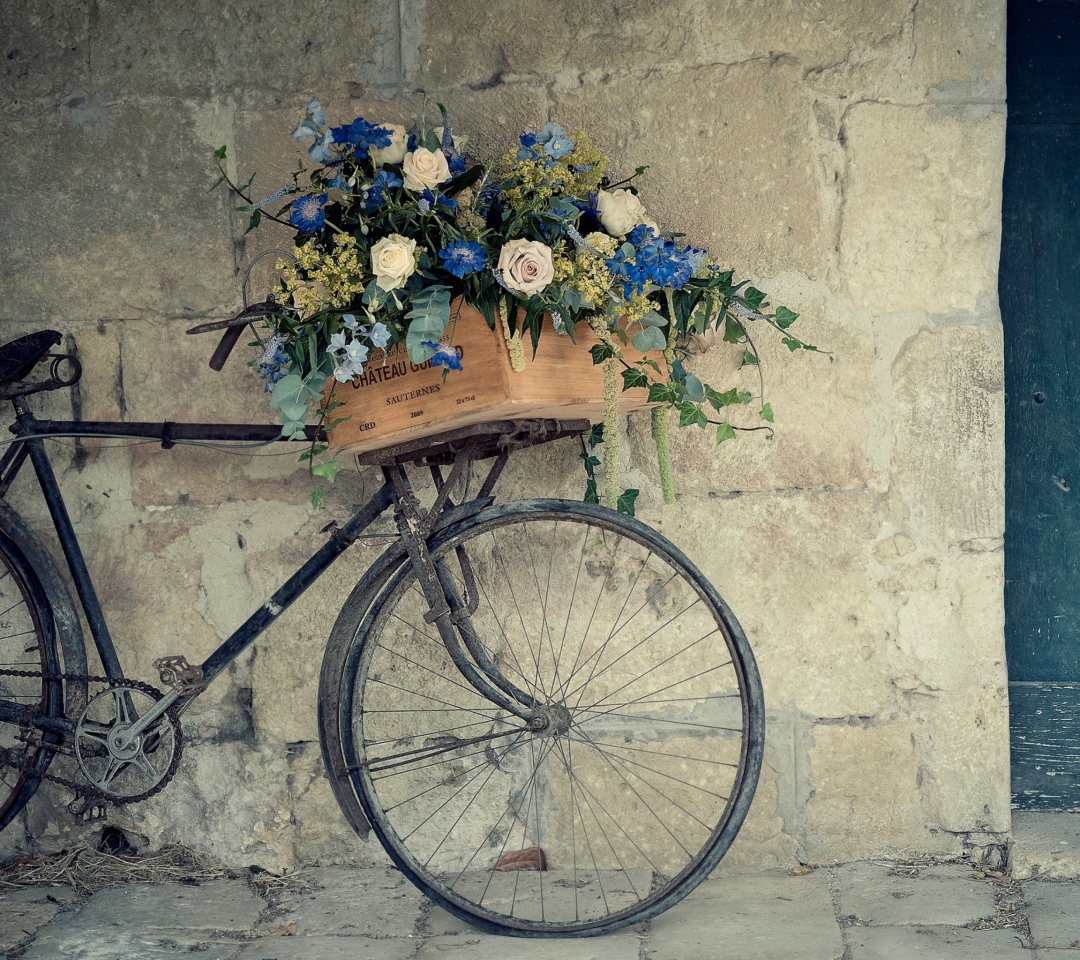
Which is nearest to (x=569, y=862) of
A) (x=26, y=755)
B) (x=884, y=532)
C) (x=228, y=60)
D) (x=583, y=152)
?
→ (x=884, y=532)

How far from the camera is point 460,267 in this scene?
2209mm

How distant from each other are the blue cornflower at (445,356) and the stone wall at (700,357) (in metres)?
0.78

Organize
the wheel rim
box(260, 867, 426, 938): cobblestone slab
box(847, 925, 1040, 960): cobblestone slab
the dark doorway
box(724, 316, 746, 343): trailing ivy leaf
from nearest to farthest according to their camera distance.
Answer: box(847, 925, 1040, 960): cobblestone slab
box(724, 316, 746, 343): trailing ivy leaf
box(260, 867, 426, 938): cobblestone slab
the dark doorway
the wheel rim

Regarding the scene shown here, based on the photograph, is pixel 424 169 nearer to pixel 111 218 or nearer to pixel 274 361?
pixel 274 361

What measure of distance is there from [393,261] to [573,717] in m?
1.34

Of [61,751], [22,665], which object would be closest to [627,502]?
[61,751]

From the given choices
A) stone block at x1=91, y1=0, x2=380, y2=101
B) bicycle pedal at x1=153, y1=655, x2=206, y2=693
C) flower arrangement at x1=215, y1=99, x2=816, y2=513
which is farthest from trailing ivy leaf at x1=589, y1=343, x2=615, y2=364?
bicycle pedal at x1=153, y1=655, x2=206, y2=693

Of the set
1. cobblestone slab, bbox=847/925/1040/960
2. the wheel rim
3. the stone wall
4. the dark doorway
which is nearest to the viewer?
cobblestone slab, bbox=847/925/1040/960

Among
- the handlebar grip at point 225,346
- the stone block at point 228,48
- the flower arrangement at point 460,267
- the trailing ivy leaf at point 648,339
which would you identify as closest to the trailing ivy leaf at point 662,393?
the flower arrangement at point 460,267

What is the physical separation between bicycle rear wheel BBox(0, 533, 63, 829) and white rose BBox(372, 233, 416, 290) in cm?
136

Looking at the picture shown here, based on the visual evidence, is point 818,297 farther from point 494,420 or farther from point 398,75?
point 398,75

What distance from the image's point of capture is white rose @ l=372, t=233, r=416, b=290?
219 centimetres

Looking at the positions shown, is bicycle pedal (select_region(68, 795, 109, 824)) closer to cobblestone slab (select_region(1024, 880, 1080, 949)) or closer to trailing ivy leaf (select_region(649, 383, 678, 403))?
trailing ivy leaf (select_region(649, 383, 678, 403))

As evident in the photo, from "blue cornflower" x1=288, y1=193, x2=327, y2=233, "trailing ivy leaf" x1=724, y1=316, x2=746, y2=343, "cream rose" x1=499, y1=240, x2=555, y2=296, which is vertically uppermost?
"blue cornflower" x1=288, y1=193, x2=327, y2=233
